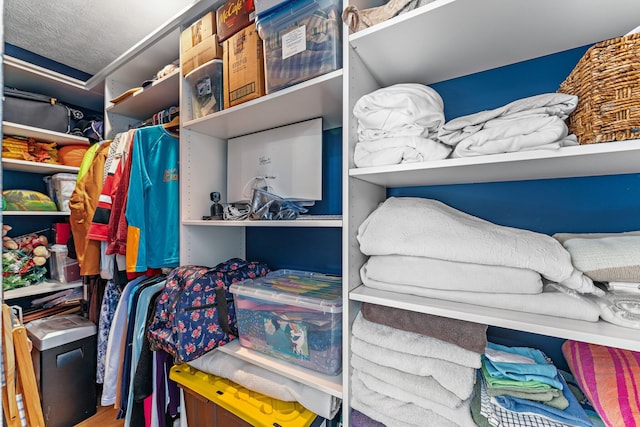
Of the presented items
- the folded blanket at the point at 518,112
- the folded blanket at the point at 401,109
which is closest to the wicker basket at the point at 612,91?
the folded blanket at the point at 518,112

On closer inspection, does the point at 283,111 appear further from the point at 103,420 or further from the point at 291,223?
the point at 103,420

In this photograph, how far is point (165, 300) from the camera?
3.96 ft

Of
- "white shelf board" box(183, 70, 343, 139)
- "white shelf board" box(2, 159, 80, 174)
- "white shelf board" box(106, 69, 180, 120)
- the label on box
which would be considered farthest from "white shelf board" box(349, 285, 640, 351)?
"white shelf board" box(2, 159, 80, 174)

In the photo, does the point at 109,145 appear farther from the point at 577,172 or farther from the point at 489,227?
the point at 577,172

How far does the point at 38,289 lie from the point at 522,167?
8.90 feet

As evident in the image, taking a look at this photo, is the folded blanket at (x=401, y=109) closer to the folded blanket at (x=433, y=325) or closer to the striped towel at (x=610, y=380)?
the folded blanket at (x=433, y=325)

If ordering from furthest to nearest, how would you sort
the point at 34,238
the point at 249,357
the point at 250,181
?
1. the point at 34,238
2. the point at 250,181
3. the point at 249,357

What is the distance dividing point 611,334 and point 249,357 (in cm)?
106

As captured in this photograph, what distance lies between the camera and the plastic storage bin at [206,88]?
1.31 meters

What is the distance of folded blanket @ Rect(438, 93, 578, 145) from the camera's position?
26.8 inches

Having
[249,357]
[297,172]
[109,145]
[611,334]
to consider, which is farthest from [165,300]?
[611,334]

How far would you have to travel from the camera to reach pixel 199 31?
1347mm

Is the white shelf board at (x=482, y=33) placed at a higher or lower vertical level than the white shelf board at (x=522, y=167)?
higher

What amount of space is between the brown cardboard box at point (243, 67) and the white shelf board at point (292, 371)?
102 cm
